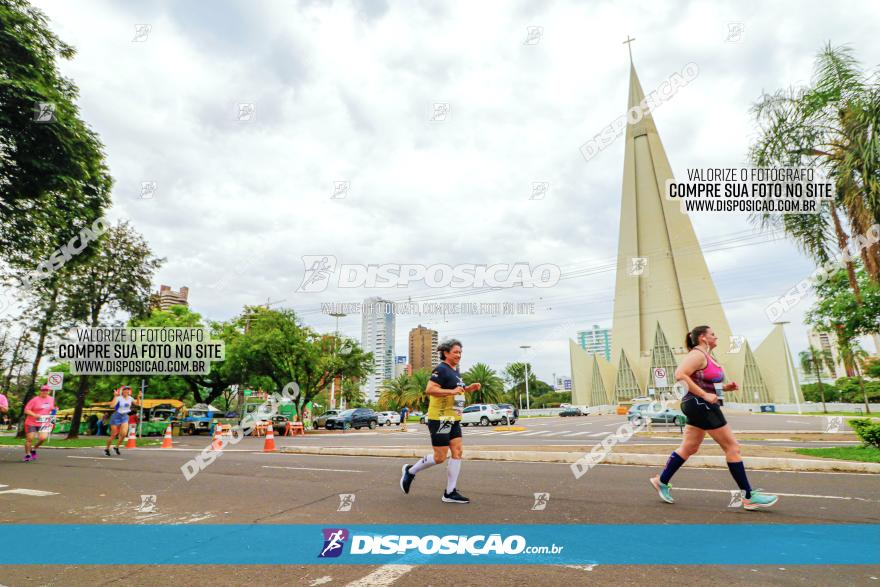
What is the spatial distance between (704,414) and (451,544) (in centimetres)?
306

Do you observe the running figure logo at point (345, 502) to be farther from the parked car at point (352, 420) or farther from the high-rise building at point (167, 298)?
the parked car at point (352, 420)

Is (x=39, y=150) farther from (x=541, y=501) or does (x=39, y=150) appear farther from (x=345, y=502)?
(x=541, y=501)

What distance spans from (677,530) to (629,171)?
3321 inches

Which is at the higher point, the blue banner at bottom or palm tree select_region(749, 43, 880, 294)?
palm tree select_region(749, 43, 880, 294)

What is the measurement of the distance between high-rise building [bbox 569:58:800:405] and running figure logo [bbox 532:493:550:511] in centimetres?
7361

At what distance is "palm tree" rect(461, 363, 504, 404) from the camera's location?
226 ft

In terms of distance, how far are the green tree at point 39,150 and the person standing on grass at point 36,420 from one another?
4817 millimetres

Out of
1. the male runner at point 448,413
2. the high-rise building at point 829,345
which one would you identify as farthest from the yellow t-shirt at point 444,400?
the high-rise building at point 829,345

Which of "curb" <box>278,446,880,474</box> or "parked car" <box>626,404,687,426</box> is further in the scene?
"parked car" <box>626,404,687,426</box>

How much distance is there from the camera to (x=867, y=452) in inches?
365

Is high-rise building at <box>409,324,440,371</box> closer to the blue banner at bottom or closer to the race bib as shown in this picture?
the race bib

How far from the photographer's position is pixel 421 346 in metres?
126

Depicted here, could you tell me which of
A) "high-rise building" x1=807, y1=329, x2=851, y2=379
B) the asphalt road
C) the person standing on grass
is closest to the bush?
the asphalt road

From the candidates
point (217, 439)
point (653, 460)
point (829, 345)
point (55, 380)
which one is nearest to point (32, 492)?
point (217, 439)
